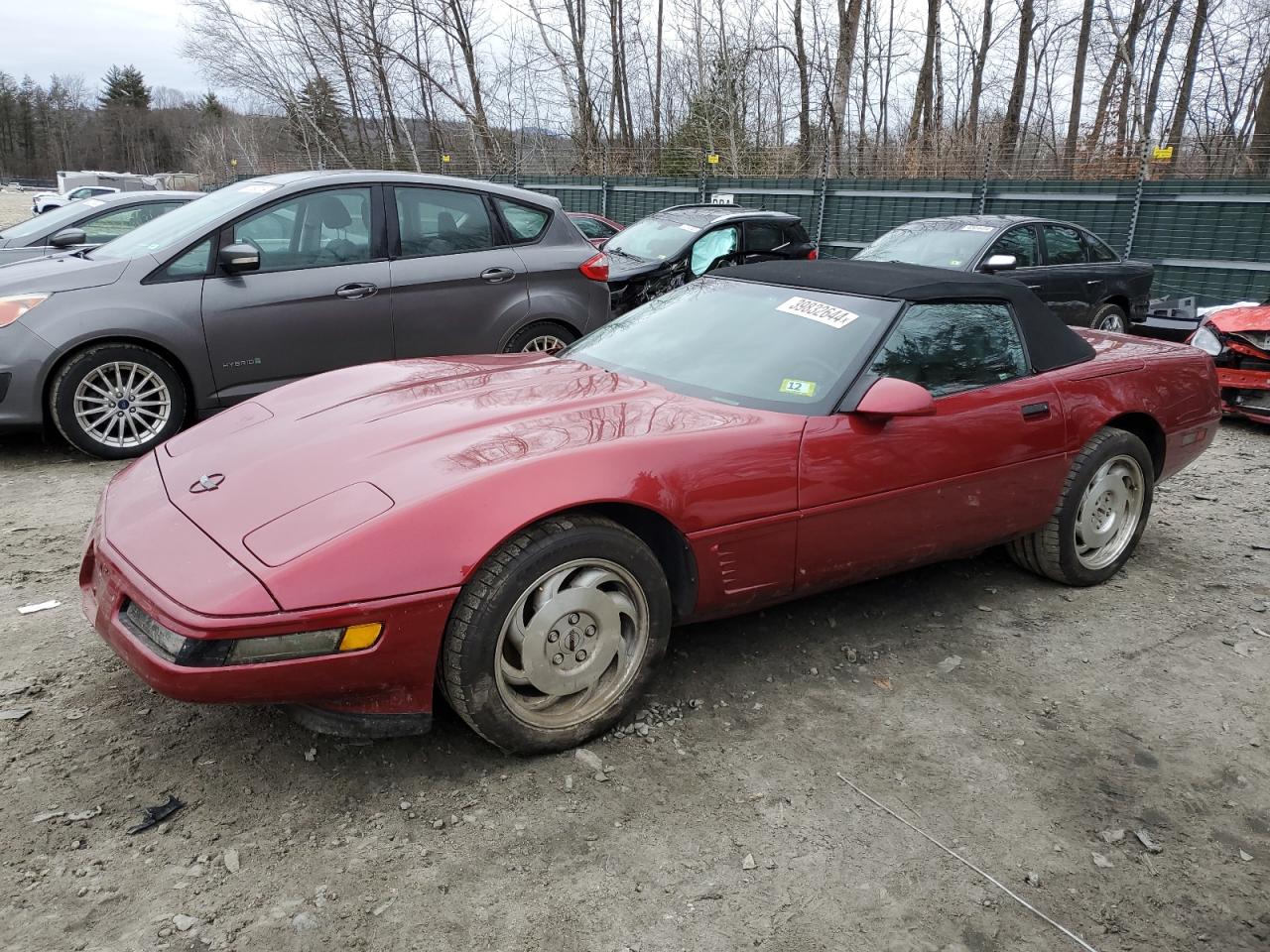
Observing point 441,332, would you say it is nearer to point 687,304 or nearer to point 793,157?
point 687,304

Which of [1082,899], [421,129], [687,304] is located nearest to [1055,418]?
[687,304]

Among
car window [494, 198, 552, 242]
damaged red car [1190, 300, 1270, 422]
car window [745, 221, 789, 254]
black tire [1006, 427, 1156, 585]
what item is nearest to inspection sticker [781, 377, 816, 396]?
black tire [1006, 427, 1156, 585]

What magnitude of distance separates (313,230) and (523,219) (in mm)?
1475

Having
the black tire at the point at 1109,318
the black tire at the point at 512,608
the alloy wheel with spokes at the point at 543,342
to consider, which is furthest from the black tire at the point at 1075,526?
the black tire at the point at 1109,318

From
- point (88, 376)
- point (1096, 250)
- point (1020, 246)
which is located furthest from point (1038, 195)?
point (88, 376)

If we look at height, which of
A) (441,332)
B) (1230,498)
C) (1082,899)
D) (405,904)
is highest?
(441,332)

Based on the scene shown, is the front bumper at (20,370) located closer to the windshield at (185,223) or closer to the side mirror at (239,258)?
the windshield at (185,223)

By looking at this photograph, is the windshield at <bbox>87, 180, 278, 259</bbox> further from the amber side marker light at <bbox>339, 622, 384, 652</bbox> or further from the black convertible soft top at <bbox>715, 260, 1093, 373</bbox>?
the amber side marker light at <bbox>339, 622, 384, 652</bbox>

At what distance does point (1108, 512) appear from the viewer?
4.06m

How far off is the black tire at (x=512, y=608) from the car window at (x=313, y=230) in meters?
3.90

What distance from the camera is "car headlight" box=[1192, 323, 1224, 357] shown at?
721 centimetres

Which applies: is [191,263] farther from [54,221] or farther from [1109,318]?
[1109,318]

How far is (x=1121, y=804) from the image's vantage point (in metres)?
2.55

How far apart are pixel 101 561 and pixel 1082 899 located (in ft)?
8.66
